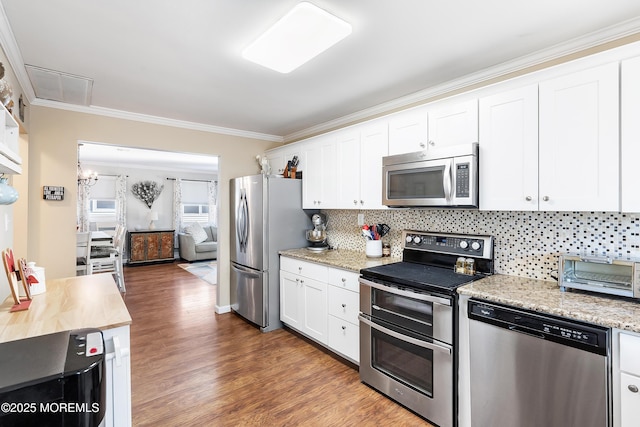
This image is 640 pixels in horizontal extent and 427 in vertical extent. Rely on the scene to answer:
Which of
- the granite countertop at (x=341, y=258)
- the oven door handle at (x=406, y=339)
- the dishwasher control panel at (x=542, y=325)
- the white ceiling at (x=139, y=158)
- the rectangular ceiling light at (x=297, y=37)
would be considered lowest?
the oven door handle at (x=406, y=339)

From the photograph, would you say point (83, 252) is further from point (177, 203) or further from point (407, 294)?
point (407, 294)

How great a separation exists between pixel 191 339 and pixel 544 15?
3844 millimetres

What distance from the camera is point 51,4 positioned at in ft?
5.35

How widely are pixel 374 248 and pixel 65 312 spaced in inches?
90.6

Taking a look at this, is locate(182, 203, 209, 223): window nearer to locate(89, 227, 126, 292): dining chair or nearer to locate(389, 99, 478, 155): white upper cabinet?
locate(89, 227, 126, 292): dining chair

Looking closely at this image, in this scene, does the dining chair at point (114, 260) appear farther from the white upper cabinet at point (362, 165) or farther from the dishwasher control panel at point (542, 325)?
the dishwasher control panel at point (542, 325)

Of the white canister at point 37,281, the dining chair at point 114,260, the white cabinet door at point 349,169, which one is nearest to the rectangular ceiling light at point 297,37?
the white cabinet door at point 349,169

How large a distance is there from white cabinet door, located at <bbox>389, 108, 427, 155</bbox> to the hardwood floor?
6.24ft

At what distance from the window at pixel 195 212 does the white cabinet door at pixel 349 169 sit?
657 centimetres

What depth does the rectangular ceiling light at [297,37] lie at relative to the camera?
163 centimetres

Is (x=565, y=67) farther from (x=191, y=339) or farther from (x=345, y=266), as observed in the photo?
(x=191, y=339)

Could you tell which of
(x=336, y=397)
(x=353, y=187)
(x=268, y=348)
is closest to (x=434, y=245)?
(x=353, y=187)

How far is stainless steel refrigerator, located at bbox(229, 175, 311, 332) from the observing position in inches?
137

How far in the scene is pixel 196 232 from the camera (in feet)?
25.7
